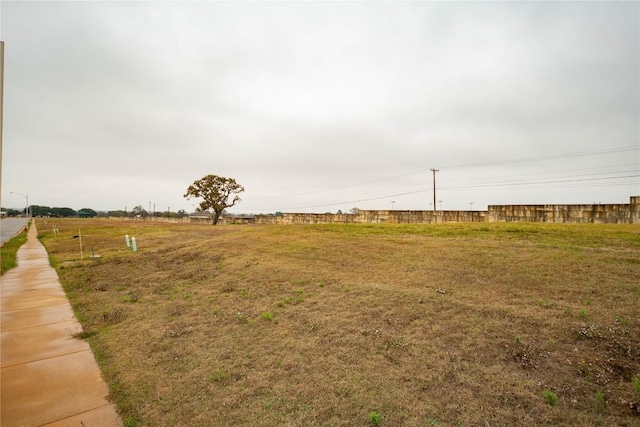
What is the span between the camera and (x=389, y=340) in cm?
529

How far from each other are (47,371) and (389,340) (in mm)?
5645

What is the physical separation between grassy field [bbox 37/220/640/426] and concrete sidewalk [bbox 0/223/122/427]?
0.95ft

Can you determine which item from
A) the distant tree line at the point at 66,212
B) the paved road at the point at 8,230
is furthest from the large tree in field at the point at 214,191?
the distant tree line at the point at 66,212

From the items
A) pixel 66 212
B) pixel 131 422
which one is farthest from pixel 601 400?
pixel 66 212

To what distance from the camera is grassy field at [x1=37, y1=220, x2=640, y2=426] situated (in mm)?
3797

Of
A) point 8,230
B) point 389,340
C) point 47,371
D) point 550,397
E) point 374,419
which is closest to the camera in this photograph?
point 374,419

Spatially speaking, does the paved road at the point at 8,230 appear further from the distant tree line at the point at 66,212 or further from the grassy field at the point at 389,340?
the distant tree line at the point at 66,212

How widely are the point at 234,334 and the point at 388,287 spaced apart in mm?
3787

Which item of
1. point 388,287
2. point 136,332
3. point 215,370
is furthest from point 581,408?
point 136,332

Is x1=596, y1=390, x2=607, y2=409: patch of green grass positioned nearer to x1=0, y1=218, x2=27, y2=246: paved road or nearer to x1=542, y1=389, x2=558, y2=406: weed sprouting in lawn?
x1=542, y1=389, x2=558, y2=406: weed sprouting in lawn

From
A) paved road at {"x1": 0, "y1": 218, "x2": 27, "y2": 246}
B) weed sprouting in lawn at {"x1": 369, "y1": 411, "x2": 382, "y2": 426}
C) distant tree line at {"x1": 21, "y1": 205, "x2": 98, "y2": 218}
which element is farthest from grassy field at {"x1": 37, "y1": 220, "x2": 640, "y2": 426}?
distant tree line at {"x1": 21, "y1": 205, "x2": 98, "y2": 218}

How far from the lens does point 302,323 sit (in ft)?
20.7

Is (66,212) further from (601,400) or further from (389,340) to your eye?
(601,400)

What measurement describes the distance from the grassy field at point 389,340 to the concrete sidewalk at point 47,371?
289 millimetres
